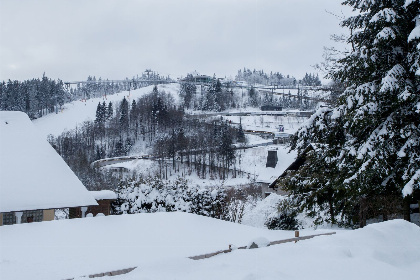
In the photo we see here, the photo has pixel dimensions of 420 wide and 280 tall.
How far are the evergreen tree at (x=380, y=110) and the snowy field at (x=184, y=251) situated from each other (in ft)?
12.1

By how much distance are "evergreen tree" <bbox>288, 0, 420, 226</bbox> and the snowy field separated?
12.1 ft

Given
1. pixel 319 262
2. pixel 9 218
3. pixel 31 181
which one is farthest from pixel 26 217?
pixel 319 262

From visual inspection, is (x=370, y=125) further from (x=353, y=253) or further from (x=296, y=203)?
(x=353, y=253)

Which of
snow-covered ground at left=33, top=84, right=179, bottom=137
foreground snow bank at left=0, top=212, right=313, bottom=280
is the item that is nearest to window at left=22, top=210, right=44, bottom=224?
foreground snow bank at left=0, top=212, right=313, bottom=280

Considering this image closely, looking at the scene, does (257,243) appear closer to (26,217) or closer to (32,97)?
(26,217)

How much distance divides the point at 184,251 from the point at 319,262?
20.0ft

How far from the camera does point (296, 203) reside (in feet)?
53.1

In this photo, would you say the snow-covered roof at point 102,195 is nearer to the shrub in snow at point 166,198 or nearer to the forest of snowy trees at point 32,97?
the shrub in snow at point 166,198

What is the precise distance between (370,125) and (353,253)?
7.39 m

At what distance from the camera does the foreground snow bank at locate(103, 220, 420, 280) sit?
516 cm

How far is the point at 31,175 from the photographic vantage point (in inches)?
587

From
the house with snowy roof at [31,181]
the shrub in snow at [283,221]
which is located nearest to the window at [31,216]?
the house with snowy roof at [31,181]

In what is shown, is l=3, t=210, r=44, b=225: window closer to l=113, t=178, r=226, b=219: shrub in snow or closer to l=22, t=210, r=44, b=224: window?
l=22, t=210, r=44, b=224: window

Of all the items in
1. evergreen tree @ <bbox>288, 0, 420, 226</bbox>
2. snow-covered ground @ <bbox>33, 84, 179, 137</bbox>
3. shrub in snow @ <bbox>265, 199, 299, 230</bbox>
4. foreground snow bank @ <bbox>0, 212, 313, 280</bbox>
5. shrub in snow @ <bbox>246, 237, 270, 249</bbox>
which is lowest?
shrub in snow @ <bbox>265, 199, 299, 230</bbox>
